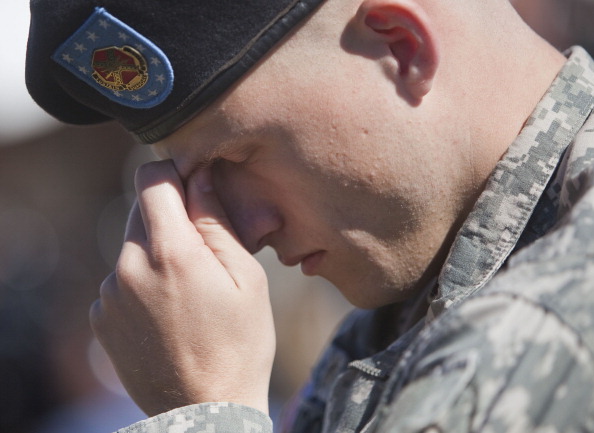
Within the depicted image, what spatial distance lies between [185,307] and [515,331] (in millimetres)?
764

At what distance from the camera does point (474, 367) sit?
0.99 meters

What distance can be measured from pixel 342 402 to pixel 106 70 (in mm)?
843

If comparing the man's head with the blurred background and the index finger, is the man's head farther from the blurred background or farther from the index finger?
the blurred background

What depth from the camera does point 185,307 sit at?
157 cm

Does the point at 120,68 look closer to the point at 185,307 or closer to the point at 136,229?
the point at 136,229

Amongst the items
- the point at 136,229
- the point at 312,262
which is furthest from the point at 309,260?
the point at 136,229

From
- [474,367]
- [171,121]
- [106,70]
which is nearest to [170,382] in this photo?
[171,121]

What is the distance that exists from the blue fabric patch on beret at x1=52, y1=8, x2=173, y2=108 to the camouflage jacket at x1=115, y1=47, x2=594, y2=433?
2.09 ft

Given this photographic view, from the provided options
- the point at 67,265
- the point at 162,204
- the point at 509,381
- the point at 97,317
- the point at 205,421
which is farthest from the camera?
the point at 67,265

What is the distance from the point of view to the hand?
60.9 inches

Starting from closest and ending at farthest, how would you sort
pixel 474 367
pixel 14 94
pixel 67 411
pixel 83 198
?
pixel 474 367 < pixel 67 411 < pixel 14 94 < pixel 83 198

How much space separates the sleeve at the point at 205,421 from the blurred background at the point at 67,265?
90.0 inches

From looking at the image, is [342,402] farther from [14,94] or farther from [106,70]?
[14,94]

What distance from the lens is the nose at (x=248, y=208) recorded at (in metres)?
1.63
